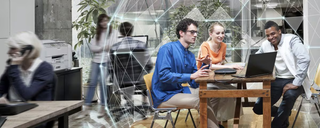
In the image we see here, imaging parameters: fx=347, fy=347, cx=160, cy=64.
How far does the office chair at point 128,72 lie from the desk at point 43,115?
276cm

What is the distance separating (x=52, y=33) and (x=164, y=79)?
9.33ft

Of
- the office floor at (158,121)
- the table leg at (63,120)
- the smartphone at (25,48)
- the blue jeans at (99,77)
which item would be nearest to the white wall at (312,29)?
the office floor at (158,121)

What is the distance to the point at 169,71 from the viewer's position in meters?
2.85

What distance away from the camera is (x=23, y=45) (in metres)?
2.35

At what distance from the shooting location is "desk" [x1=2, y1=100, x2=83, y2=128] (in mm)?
1506

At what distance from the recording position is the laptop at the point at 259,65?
2.65 metres

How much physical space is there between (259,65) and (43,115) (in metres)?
1.76

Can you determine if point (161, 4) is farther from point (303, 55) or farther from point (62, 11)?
point (303, 55)

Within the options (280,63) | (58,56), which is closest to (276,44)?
(280,63)

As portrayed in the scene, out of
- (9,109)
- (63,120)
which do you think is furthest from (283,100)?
(9,109)

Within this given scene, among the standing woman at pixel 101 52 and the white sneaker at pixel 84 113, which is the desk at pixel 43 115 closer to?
the white sneaker at pixel 84 113

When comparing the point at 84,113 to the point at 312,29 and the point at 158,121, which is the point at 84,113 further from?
the point at 312,29

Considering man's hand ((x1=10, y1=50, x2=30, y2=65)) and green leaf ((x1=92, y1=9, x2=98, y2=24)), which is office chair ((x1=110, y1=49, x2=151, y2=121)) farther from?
man's hand ((x1=10, y1=50, x2=30, y2=65))

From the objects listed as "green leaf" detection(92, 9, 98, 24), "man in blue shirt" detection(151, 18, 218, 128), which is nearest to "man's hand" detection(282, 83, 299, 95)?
"man in blue shirt" detection(151, 18, 218, 128)
